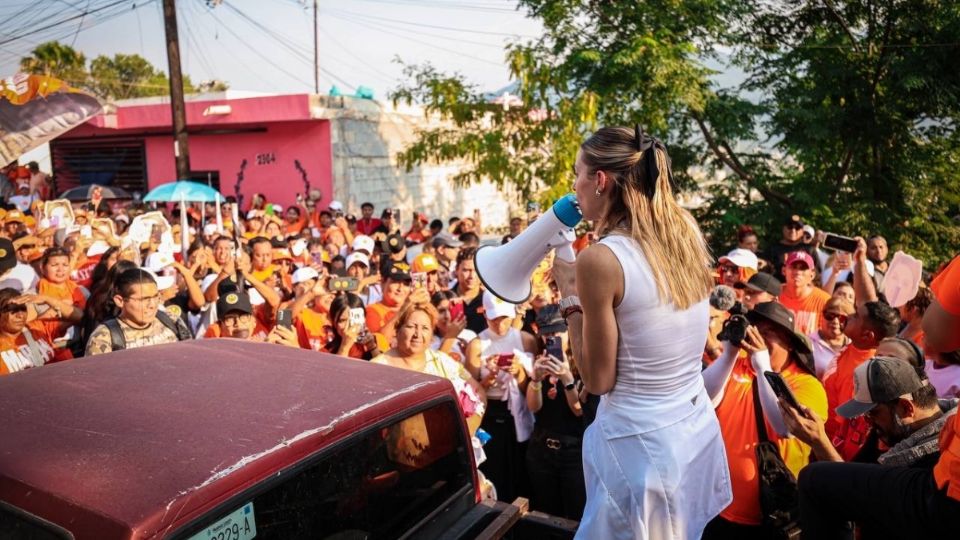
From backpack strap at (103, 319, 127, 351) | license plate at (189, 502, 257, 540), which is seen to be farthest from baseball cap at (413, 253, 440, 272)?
license plate at (189, 502, 257, 540)

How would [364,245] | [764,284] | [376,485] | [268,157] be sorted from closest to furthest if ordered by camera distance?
[376,485]
[764,284]
[364,245]
[268,157]

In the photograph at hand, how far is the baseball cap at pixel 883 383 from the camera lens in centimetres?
256

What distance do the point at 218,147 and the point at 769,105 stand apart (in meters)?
14.3

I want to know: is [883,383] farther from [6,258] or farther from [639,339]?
[6,258]

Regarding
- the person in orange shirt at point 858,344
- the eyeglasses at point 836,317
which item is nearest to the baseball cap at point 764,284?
the eyeglasses at point 836,317

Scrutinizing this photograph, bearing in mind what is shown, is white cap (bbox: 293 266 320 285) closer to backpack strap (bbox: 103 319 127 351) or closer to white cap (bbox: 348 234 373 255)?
backpack strap (bbox: 103 319 127 351)

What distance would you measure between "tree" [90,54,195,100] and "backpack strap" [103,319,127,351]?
47.4 m

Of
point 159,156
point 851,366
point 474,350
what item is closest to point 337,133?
point 159,156

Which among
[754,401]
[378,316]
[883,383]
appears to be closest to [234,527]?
[883,383]

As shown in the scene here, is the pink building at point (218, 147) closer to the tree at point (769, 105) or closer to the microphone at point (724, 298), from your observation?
the tree at point (769, 105)

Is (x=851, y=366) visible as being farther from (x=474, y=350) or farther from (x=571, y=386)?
(x=474, y=350)

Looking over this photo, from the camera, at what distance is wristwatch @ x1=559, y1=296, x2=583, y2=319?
1962 mm

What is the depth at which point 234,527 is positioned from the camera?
1781 millimetres

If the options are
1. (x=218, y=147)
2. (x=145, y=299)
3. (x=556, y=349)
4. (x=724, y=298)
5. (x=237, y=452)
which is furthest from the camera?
(x=218, y=147)
